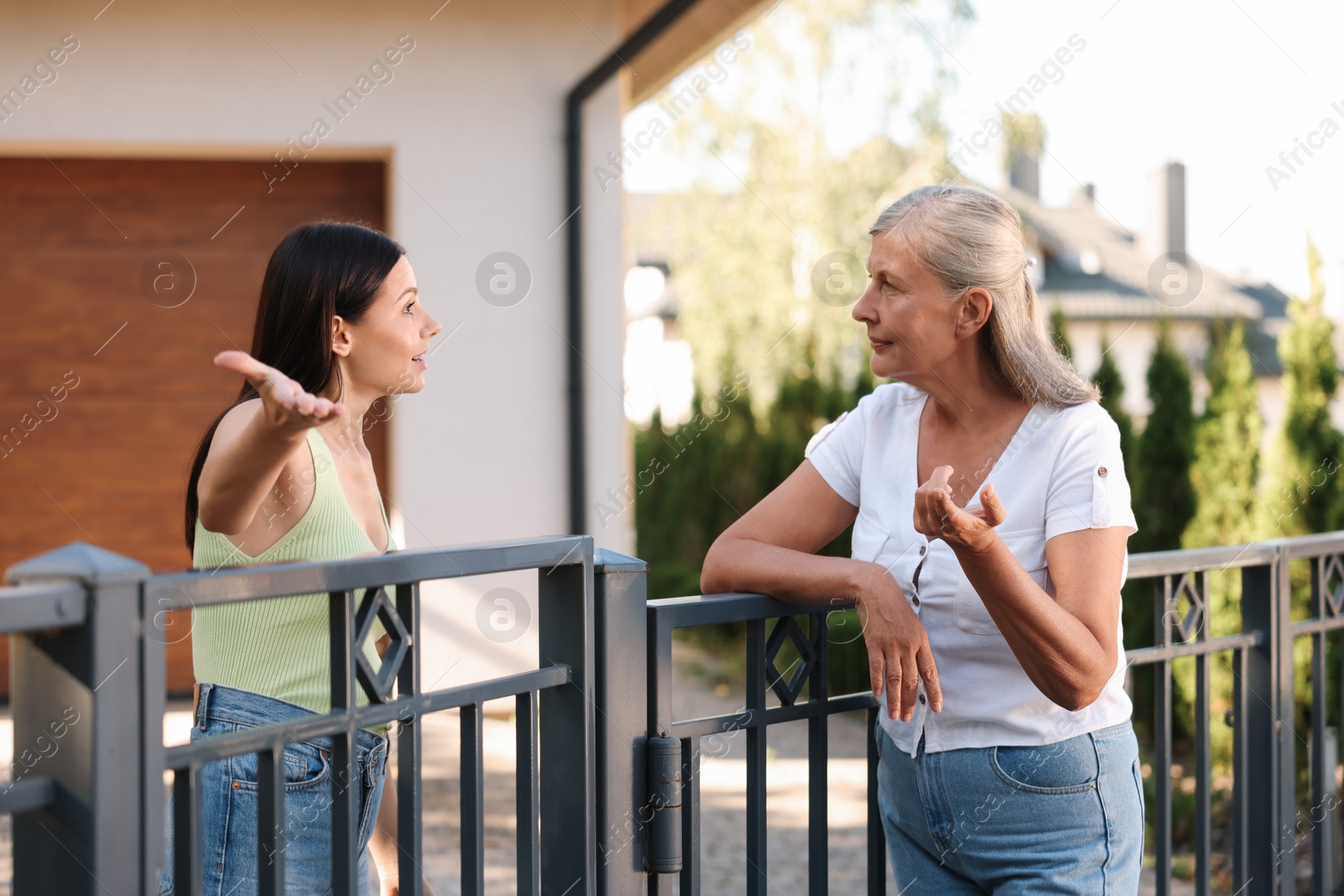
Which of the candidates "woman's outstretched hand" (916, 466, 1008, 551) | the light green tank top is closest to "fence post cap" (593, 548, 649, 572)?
the light green tank top

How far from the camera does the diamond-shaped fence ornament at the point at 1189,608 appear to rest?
2.67 m

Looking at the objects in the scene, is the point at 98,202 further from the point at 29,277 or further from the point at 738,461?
the point at 738,461

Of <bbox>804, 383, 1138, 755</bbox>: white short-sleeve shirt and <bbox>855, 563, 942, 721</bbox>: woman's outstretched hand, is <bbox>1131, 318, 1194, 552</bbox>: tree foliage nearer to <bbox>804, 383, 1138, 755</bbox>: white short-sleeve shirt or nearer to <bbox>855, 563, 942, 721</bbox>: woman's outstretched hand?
<bbox>804, 383, 1138, 755</bbox>: white short-sleeve shirt

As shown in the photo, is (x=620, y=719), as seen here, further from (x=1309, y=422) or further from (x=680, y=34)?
→ (x=680, y=34)

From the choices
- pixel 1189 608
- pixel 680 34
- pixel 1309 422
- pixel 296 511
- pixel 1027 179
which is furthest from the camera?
pixel 1027 179

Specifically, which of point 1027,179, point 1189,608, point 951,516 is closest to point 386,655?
point 951,516

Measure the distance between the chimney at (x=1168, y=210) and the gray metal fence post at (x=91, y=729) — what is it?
37.2m

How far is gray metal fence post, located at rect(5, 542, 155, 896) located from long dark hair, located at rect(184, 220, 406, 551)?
0.70m

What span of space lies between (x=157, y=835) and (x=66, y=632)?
251mm

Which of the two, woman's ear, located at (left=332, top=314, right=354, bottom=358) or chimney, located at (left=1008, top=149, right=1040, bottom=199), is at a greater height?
chimney, located at (left=1008, top=149, right=1040, bottom=199)

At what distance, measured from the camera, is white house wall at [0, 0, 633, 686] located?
19.8ft

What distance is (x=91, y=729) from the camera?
124 cm

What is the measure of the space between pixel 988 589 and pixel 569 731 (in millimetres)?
694

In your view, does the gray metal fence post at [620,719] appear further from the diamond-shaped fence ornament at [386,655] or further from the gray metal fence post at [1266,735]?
the gray metal fence post at [1266,735]
